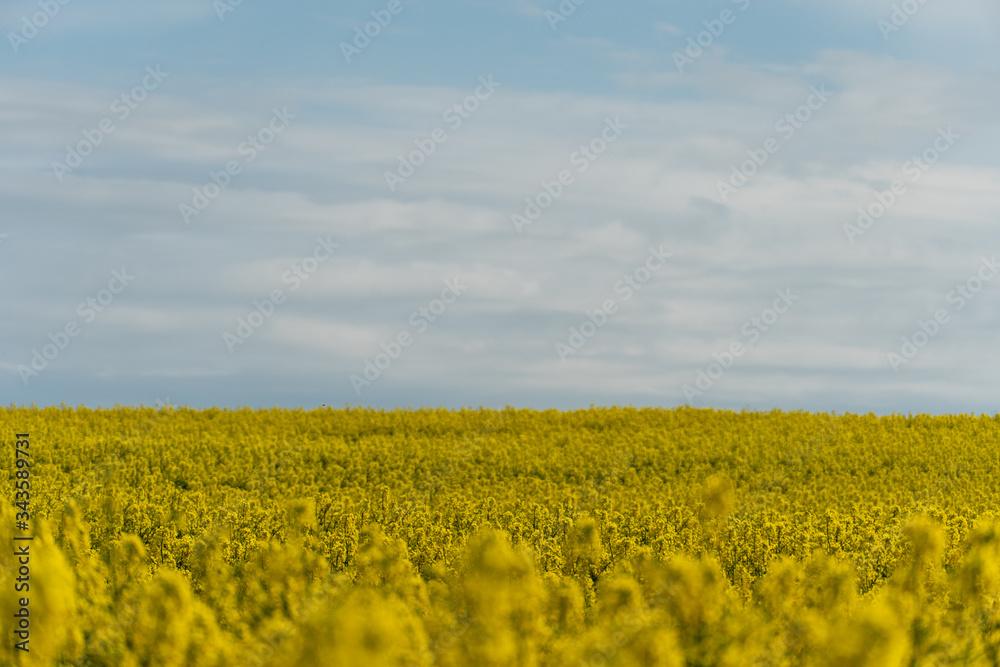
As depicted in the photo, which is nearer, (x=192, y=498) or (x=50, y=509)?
(x=50, y=509)

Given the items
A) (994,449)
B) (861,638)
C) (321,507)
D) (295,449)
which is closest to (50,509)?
(321,507)

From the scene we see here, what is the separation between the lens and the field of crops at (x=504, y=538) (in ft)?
12.1

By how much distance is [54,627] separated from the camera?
397cm

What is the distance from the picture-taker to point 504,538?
669 cm

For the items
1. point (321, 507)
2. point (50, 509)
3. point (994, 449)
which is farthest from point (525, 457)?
point (994, 449)

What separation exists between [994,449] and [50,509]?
19.8 m

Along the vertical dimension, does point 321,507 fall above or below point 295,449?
below

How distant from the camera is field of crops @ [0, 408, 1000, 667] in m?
3.70

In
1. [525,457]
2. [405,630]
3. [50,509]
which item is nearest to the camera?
[405,630]

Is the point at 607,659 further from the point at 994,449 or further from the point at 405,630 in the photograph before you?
the point at 994,449

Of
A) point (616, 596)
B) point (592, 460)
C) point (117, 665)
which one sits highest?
point (592, 460)

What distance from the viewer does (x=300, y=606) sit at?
4934 mm

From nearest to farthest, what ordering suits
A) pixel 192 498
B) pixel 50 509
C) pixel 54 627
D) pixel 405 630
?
pixel 405 630
pixel 54 627
pixel 50 509
pixel 192 498

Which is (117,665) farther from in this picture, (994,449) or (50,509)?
(994,449)
